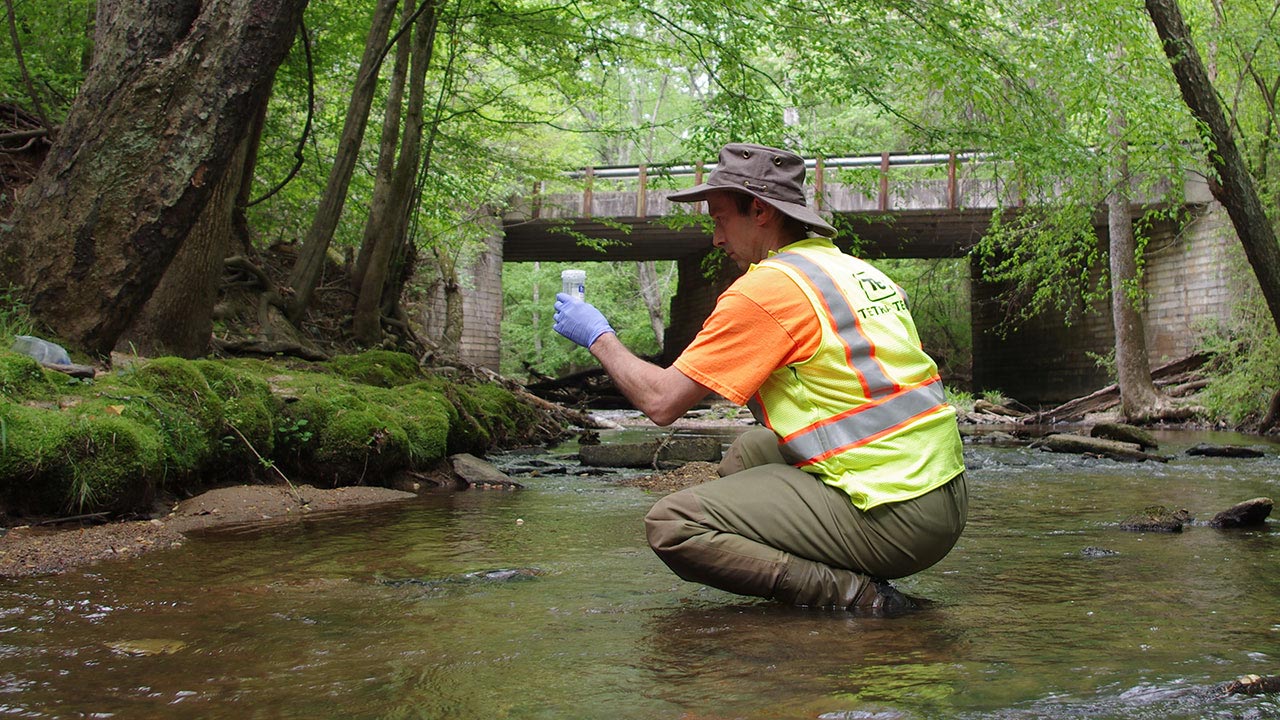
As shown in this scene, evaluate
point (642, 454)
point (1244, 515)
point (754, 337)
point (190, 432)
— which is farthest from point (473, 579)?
point (642, 454)

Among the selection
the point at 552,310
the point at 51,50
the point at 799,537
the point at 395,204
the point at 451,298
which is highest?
→ the point at 51,50

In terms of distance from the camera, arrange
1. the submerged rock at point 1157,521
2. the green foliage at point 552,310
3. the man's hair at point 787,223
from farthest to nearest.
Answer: the green foliage at point 552,310 < the submerged rock at point 1157,521 < the man's hair at point 787,223

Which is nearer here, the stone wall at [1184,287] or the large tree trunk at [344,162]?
the large tree trunk at [344,162]

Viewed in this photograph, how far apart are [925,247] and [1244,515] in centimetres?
2405

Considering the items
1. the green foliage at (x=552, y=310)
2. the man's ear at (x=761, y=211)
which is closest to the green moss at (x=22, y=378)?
the man's ear at (x=761, y=211)

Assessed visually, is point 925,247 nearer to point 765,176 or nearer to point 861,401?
point 765,176

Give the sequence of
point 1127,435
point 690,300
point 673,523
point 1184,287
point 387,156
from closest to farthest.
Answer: point 673,523 → point 1127,435 → point 387,156 → point 1184,287 → point 690,300

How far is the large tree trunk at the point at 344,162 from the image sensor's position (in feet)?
33.3

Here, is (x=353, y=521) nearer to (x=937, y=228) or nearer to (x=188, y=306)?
(x=188, y=306)

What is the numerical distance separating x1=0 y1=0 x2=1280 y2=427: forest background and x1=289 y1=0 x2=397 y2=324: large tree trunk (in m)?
0.03

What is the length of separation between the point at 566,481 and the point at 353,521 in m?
2.52

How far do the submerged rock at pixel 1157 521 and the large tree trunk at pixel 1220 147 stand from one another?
4.69 m

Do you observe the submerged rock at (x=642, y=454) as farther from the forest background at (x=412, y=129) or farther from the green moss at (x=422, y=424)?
the forest background at (x=412, y=129)

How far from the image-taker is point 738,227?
122 inches
